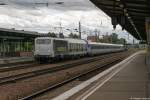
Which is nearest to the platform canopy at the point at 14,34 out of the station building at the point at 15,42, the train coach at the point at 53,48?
the station building at the point at 15,42

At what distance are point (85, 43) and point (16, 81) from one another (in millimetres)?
46092

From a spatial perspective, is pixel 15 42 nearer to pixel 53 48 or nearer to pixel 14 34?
pixel 14 34

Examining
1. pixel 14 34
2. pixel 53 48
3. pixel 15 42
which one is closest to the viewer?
pixel 53 48

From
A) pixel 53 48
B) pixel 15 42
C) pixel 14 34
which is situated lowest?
pixel 53 48

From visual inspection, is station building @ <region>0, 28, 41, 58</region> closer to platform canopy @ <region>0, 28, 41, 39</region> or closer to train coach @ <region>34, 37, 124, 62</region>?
platform canopy @ <region>0, 28, 41, 39</region>

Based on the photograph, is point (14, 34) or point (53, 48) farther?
point (14, 34)

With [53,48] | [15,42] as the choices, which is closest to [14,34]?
[15,42]

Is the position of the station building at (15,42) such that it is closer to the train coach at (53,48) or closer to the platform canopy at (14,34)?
the platform canopy at (14,34)

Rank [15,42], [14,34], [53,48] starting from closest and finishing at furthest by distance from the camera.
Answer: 1. [53,48]
2. [14,34]
3. [15,42]

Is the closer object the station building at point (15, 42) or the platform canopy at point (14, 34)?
the platform canopy at point (14, 34)

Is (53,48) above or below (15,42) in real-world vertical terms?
below

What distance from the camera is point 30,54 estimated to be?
62750 millimetres

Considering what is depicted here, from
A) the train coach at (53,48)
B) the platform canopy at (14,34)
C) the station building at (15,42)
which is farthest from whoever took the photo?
the station building at (15,42)

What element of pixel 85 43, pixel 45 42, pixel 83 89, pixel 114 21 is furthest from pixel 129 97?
pixel 85 43
